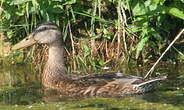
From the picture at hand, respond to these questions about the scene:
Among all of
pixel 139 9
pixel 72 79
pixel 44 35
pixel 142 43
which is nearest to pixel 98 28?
pixel 142 43

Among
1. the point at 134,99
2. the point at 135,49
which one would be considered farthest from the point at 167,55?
the point at 134,99

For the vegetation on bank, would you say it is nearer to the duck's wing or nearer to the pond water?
the pond water

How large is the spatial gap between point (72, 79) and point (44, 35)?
98 centimetres

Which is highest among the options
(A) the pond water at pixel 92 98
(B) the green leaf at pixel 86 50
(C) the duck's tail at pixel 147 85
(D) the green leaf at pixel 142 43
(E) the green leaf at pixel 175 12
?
(E) the green leaf at pixel 175 12

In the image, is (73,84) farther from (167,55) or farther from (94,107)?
(167,55)

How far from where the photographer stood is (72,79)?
31.0 feet

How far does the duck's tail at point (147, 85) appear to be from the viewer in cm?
895

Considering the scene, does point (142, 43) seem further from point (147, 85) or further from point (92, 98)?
point (92, 98)

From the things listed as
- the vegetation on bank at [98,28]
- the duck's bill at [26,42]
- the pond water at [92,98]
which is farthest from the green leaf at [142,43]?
the duck's bill at [26,42]

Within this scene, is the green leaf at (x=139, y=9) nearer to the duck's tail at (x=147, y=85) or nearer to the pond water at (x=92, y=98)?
the pond water at (x=92, y=98)

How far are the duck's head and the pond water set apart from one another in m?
0.51

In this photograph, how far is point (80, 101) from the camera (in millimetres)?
8742

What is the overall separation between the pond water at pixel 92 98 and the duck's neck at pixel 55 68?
0.16 meters

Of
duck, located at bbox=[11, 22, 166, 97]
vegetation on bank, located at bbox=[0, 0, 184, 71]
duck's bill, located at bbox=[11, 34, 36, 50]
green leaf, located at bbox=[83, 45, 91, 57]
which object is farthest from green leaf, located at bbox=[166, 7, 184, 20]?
duck's bill, located at bbox=[11, 34, 36, 50]
